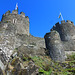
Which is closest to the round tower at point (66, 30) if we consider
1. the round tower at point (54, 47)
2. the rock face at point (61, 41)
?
the rock face at point (61, 41)

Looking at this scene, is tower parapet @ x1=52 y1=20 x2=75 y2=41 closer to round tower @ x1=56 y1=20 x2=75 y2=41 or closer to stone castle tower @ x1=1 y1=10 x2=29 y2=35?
round tower @ x1=56 y1=20 x2=75 y2=41

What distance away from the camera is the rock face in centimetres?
826

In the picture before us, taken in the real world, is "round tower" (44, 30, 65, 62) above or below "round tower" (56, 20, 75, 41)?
below

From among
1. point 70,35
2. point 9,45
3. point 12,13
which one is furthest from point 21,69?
point 12,13

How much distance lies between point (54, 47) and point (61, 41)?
3.53m

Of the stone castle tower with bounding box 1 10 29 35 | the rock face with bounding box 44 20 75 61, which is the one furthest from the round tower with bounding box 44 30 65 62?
the stone castle tower with bounding box 1 10 29 35

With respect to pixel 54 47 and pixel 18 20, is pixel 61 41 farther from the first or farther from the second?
pixel 18 20

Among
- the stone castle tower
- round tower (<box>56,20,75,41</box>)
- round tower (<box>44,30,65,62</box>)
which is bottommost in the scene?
round tower (<box>44,30,65,62</box>)

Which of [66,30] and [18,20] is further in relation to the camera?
[18,20]

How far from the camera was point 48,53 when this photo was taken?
8.69 metres

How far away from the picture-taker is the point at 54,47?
8.53m

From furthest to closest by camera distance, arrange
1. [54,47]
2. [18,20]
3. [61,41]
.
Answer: [18,20] → [61,41] → [54,47]

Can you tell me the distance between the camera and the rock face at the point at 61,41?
826cm

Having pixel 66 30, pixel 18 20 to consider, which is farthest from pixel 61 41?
pixel 18 20
